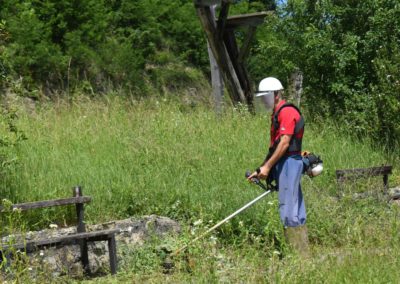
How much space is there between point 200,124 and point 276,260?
5.73m

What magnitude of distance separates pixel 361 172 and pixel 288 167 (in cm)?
242

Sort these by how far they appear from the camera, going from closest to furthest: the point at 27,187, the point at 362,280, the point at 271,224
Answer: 1. the point at 362,280
2. the point at 271,224
3. the point at 27,187

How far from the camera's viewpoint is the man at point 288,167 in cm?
718

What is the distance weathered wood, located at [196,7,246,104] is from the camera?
13.8 metres

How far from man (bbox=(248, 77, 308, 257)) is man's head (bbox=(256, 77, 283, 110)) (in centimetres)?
13

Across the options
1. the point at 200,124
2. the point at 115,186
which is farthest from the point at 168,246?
the point at 200,124

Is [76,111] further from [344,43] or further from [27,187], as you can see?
[344,43]

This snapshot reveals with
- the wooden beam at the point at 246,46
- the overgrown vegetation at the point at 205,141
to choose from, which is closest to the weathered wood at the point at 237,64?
the wooden beam at the point at 246,46

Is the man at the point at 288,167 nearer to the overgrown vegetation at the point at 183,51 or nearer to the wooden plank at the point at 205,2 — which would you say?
the overgrown vegetation at the point at 183,51

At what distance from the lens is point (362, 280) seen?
5.45 m

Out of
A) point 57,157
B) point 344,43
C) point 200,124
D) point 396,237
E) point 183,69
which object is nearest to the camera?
point 396,237

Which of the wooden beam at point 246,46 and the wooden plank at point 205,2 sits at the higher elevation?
the wooden plank at point 205,2

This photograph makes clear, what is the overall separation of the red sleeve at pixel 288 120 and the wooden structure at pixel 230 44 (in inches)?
250

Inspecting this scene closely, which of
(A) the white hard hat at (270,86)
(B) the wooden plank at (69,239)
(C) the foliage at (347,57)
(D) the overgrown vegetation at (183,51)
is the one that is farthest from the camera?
(D) the overgrown vegetation at (183,51)
